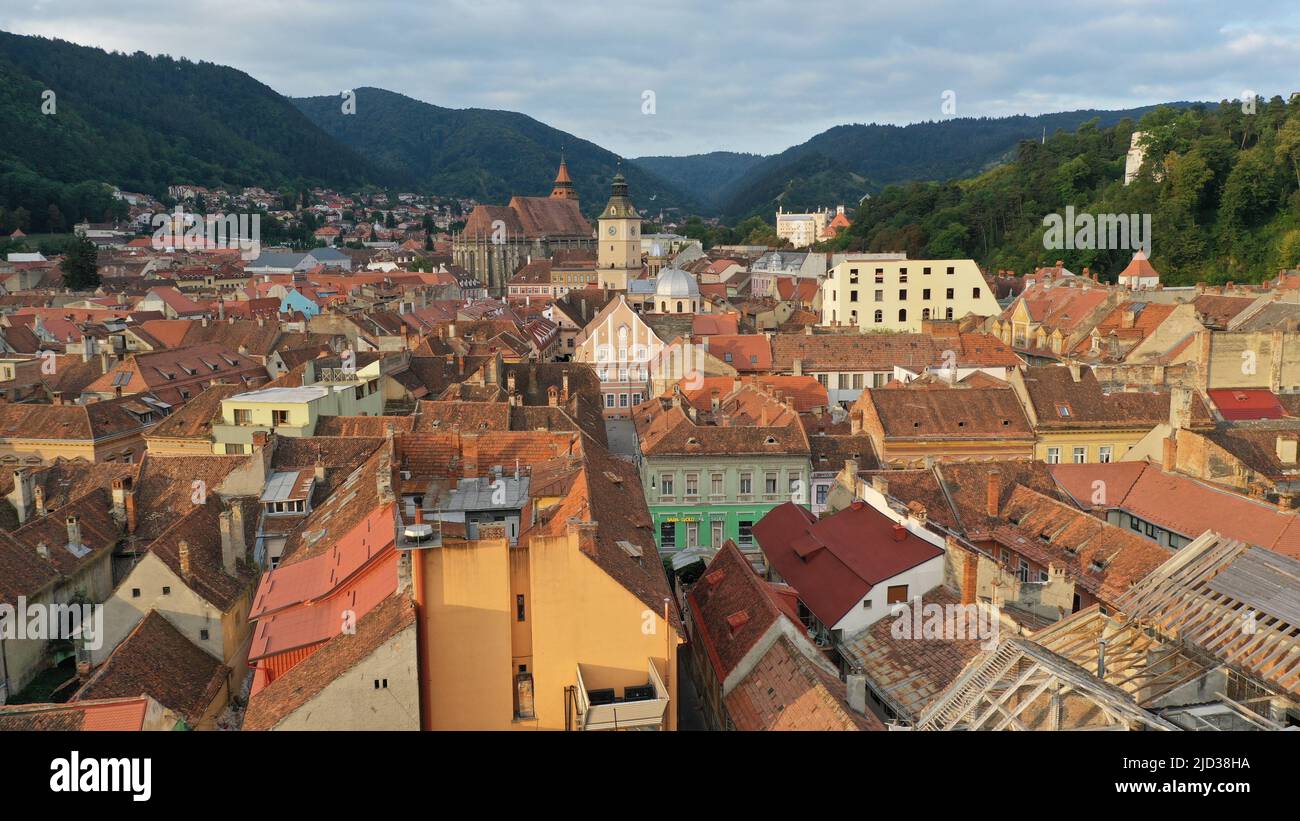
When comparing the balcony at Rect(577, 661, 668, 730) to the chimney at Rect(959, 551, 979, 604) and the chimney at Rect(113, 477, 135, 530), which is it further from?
the chimney at Rect(113, 477, 135, 530)

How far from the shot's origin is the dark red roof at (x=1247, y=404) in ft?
143

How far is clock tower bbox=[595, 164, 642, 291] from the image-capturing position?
134 meters

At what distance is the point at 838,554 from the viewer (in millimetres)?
28828

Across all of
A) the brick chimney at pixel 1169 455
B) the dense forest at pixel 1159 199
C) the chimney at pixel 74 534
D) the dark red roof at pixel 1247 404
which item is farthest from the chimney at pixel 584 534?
the dense forest at pixel 1159 199

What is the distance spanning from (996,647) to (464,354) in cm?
5218

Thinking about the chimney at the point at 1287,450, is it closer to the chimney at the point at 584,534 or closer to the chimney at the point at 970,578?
the chimney at the point at 970,578

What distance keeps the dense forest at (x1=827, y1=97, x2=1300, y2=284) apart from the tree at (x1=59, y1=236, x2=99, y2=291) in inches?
4104

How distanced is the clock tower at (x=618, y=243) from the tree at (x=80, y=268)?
64870mm

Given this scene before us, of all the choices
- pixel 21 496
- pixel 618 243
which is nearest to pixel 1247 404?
pixel 21 496

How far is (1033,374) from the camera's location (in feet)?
145

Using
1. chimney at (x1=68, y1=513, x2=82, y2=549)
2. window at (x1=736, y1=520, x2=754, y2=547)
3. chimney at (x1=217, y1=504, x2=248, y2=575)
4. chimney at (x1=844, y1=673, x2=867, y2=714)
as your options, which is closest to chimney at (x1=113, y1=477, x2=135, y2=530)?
chimney at (x1=68, y1=513, x2=82, y2=549)

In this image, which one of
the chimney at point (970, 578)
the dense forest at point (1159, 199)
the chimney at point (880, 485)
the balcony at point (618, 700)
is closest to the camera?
the balcony at point (618, 700)

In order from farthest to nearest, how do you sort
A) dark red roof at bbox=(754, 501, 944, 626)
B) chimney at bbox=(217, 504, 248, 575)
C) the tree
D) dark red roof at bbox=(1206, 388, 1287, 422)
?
the tree < dark red roof at bbox=(1206, 388, 1287, 422) < chimney at bbox=(217, 504, 248, 575) < dark red roof at bbox=(754, 501, 944, 626)
